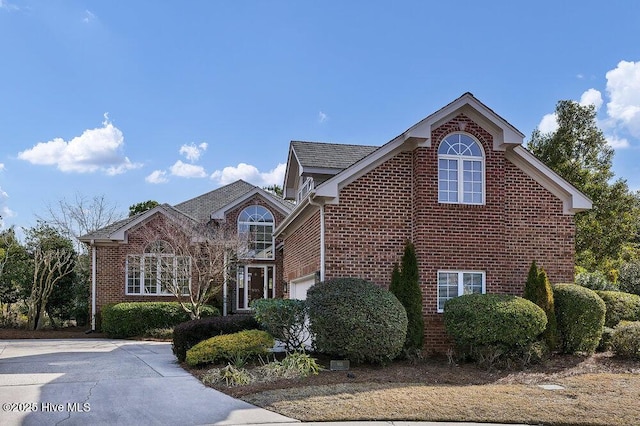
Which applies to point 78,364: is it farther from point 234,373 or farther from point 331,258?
point 331,258

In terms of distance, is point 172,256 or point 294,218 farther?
point 172,256

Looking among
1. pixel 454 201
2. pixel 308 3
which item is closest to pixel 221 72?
pixel 308 3

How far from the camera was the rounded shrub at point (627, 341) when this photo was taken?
1373 cm

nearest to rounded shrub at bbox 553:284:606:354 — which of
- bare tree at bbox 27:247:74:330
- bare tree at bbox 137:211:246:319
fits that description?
bare tree at bbox 137:211:246:319

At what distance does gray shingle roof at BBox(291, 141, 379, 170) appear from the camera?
18216mm

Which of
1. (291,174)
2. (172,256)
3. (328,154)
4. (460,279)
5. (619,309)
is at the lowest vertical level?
(619,309)

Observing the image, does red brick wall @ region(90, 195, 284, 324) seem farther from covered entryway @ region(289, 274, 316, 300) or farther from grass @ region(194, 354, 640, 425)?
grass @ region(194, 354, 640, 425)

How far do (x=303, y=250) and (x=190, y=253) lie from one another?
818 cm

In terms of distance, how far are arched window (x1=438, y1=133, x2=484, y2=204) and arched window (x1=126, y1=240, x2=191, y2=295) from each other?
37.8 feet

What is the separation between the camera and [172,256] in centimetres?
2406

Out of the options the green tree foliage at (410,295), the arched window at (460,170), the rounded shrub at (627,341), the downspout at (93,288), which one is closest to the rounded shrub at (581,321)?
the rounded shrub at (627,341)

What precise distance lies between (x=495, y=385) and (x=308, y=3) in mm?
9987

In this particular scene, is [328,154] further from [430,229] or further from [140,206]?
[140,206]

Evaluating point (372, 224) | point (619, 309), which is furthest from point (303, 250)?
point (619, 309)
